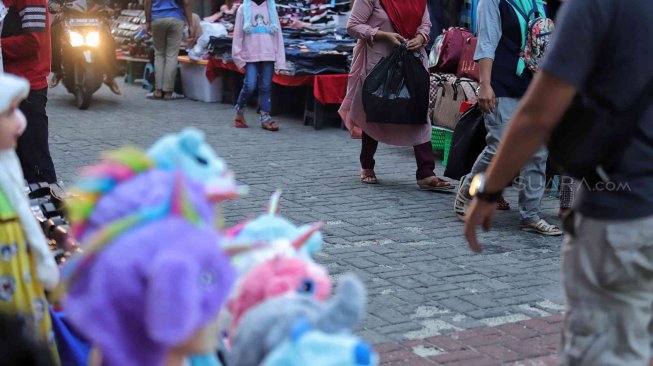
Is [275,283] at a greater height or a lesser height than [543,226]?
greater

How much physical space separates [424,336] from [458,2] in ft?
24.2

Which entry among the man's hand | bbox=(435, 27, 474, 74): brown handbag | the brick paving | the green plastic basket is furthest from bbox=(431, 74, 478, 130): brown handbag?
the man's hand

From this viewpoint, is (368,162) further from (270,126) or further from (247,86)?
(247,86)

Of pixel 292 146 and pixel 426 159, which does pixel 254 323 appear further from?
pixel 292 146

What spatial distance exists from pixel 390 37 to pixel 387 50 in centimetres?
15

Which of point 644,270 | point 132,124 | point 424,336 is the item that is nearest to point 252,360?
point 644,270

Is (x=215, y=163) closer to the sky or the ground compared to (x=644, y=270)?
closer to the sky

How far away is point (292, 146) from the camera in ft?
32.3

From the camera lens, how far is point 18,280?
11.3ft

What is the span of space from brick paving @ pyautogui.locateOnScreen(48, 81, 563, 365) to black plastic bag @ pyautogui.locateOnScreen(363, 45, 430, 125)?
0.62 m

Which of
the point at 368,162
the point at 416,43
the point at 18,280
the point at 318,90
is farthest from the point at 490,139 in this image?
the point at 318,90

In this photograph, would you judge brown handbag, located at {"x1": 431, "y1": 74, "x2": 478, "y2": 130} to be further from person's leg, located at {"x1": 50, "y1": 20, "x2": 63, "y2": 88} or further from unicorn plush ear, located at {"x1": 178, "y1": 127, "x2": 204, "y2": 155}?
unicorn plush ear, located at {"x1": 178, "y1": 127, "x2": 204, "y2": 155}

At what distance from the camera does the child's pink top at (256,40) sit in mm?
10797

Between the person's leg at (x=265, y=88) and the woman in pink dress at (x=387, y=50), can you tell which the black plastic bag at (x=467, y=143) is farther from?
the person's leg at (x=265, y=88)
